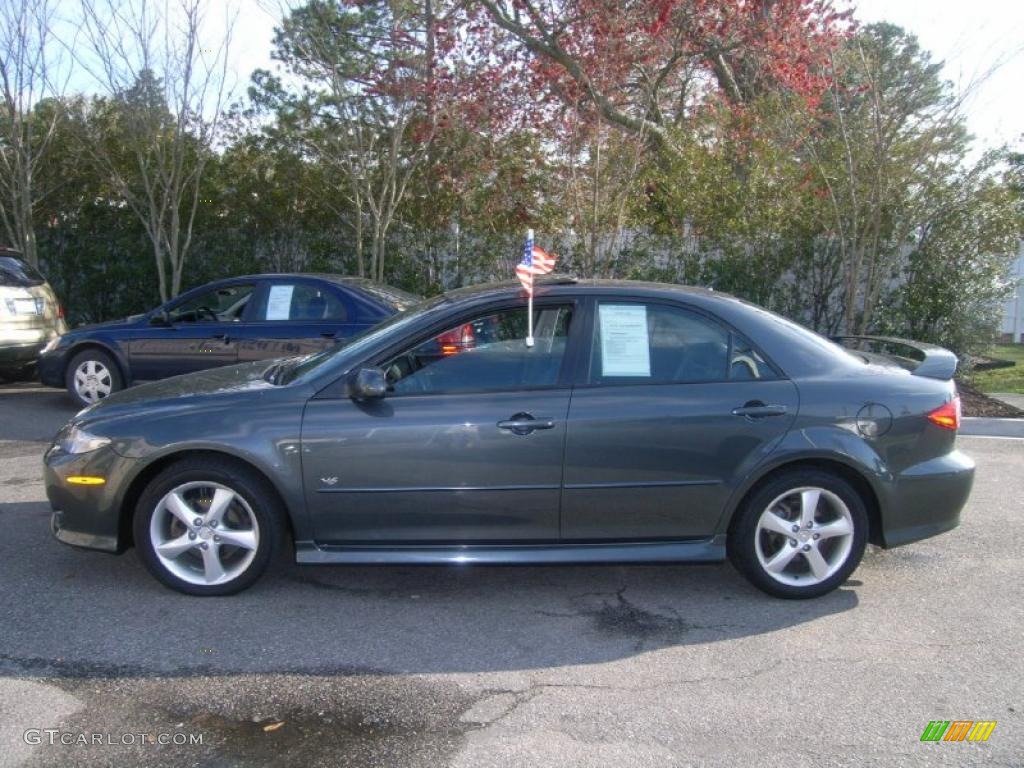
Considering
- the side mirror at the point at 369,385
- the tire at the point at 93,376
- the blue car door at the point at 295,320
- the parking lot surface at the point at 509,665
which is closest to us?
the parking lot surface at the point at 509,665

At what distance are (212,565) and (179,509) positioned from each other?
31cm

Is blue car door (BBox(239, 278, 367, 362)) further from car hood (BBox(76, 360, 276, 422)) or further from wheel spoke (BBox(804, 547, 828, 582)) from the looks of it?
wheel spoke (BBox(804, 547, 828, 582))

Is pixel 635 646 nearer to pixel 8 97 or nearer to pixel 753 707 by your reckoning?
pixel 753 707

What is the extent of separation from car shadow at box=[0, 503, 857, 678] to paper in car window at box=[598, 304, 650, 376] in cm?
116

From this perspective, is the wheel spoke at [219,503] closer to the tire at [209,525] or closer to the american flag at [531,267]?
the tire at [209,525]

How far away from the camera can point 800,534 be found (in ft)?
14.1

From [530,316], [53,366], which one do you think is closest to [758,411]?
[530,316]

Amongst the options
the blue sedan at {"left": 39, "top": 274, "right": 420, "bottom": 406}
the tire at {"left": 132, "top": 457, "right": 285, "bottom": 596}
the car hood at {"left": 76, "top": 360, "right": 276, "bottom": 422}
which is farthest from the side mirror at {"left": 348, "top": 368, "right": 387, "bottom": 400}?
the blue sedan at {"left": 39, "top": 274, "right": 420, "bottom": 406}

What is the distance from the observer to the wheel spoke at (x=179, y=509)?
4.26m

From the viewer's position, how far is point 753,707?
3.40 m

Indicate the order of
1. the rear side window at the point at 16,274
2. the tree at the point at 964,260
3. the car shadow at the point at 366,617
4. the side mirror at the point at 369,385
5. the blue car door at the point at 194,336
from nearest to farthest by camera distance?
the car shadow at the point at 366,617, the side mirror at the point at 369,385, the blue car door at the point at 194,336, the rear side window at the point at 16,274, the tree at the point at 964,260

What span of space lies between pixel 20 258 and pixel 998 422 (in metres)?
10.9

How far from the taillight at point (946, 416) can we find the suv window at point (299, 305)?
5441 mm

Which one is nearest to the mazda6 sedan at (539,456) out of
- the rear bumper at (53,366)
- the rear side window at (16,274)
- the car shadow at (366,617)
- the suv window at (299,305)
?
the car shadow at (366,617)
